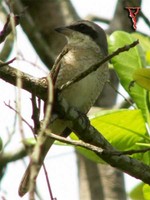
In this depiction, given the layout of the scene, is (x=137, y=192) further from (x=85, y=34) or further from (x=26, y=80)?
(x=26, y=80)

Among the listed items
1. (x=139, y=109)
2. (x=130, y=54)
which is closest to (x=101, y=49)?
(x=130, y=54)

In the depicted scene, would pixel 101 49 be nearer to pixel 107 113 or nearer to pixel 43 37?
pixel 107 113

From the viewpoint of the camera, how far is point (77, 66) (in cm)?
471

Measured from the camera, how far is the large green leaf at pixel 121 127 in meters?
3.79

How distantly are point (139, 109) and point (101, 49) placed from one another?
4.52 feet

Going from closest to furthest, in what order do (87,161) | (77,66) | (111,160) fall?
(111,160) → (77,66) → (87,161)

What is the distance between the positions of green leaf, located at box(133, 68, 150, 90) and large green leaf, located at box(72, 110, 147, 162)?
389mm

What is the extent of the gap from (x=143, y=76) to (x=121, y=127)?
0.56m

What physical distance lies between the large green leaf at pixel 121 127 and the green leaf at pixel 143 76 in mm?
389

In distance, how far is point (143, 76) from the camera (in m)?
3.39

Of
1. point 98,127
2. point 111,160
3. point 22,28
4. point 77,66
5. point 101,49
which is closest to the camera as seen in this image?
point 111,160

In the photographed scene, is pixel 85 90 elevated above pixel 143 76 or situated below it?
below

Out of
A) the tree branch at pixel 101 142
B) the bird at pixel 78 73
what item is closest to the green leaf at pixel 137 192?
the bird at pixel 78 73

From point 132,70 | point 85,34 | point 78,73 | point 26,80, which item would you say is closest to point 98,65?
point 26,80
